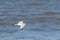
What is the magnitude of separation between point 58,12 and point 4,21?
2145 millimetres

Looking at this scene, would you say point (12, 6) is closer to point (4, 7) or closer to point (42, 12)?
point (4, 7)

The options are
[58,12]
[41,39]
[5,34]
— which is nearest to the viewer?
[41,39]

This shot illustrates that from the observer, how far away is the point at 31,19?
409 inches

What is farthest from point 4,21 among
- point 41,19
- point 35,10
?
point 35,10

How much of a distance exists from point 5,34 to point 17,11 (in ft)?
10.9

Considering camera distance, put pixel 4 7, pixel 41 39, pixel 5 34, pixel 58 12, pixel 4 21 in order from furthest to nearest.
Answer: pixel 4 7 < pixel 58 12 < pixel 4 21 < pixel 5 34 < pixel 41 39

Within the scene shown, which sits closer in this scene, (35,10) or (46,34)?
(46,34)

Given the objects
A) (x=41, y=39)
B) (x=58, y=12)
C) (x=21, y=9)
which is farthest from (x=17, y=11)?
(x=41, y=39)

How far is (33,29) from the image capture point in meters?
8.99

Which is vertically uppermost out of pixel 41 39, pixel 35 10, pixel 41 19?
pixel 35 10

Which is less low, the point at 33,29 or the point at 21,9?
the point at 21,9

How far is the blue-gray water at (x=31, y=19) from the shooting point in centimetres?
833

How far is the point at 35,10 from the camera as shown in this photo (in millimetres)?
11859

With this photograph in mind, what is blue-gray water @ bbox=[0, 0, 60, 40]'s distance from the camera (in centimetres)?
833
